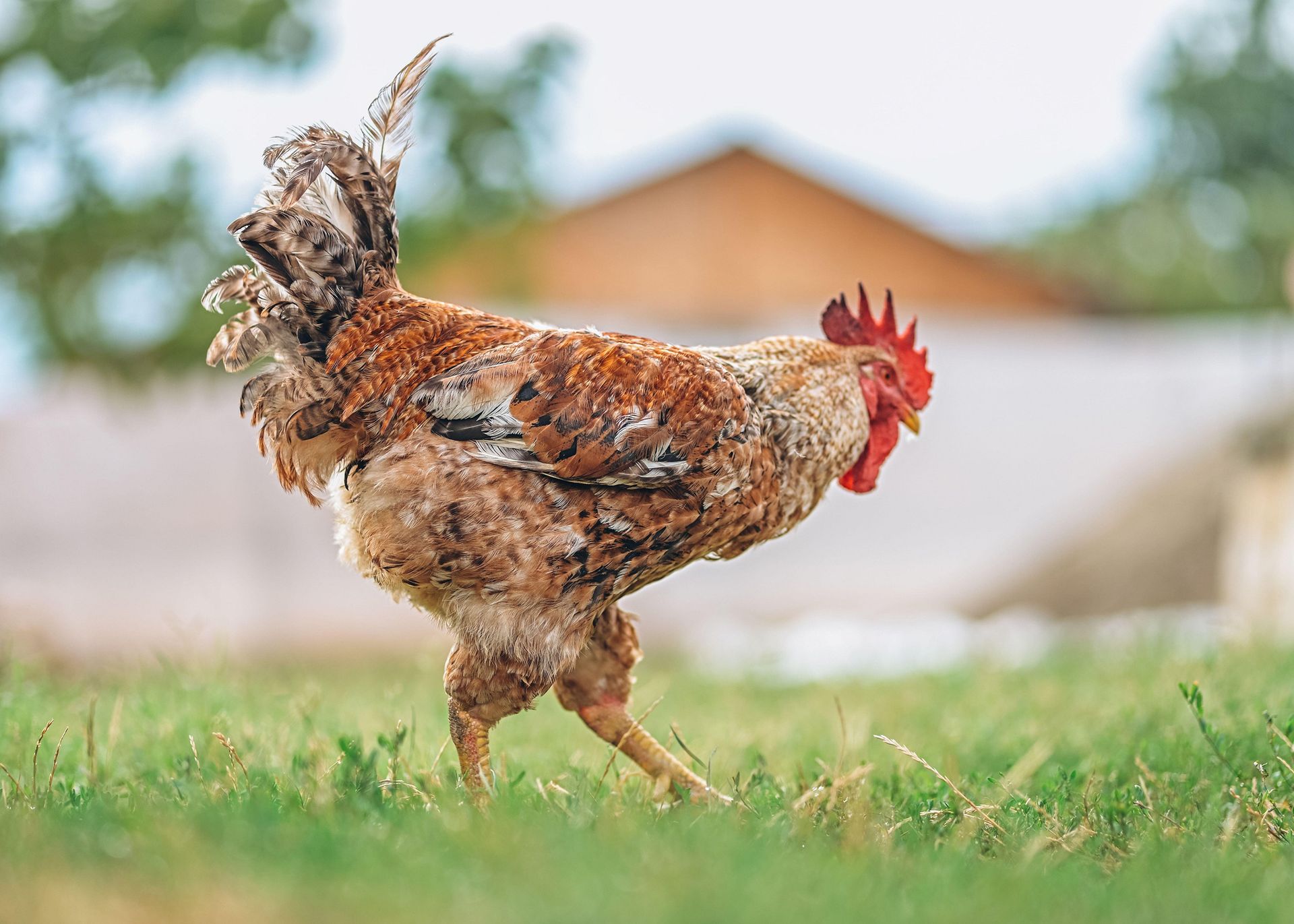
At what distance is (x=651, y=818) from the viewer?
10.1 ft

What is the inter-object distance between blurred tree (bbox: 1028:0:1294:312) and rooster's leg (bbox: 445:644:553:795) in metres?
20.8

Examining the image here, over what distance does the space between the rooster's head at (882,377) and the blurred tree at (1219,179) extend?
19.2m

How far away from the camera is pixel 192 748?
12.2ft

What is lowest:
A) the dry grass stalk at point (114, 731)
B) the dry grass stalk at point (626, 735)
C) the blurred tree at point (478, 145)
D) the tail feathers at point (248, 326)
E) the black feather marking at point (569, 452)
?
the dry grass stalk at point (114, 731)

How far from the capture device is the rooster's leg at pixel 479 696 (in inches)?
147

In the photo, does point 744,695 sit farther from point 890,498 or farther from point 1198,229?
point 1198,229

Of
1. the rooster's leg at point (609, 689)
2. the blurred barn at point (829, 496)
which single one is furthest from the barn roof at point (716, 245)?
the rooster's leg at point (609, 689)

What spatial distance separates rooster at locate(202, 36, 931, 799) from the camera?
3.69m

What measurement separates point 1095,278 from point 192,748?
25.9m

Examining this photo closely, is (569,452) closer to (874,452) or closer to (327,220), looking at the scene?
(327,220)

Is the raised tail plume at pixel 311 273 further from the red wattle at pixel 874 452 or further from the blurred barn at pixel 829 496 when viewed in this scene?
the blurred barn at pixel 829 496

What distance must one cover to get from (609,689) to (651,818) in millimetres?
1162

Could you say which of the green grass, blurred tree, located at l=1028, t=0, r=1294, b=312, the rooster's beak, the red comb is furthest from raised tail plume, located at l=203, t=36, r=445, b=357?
blurred tree, located at l=1028, t=0, r=1294, b=312

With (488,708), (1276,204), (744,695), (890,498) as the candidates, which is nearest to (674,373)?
(488,708)
